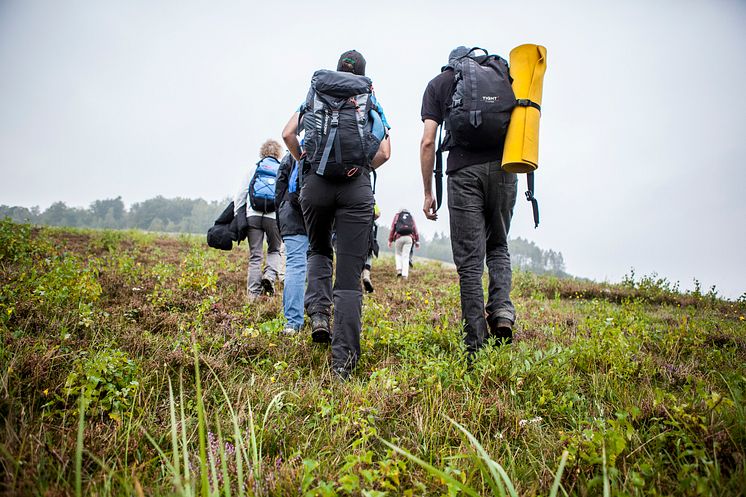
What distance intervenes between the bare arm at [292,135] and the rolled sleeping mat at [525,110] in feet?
6.03

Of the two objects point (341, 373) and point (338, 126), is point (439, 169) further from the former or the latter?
point (341, 373)

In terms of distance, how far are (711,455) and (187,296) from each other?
16.1ft

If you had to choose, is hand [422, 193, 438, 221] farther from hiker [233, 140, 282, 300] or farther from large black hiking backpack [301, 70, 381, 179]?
hiker [233, 140, 282, 300]

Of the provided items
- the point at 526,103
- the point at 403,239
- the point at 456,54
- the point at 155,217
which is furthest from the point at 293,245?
the point at 155,217

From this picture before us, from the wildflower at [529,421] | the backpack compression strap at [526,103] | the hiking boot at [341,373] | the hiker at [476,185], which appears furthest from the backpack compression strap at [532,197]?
the hiking boot at [341,373]

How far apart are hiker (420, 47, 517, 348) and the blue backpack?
2.82m

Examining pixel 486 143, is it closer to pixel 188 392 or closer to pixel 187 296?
pixel 188 392

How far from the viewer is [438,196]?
3.42 metres

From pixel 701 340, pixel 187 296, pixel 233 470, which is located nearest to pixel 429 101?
pixel 233 470

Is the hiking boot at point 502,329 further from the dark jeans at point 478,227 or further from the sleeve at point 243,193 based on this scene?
the sleeve at point 243,193

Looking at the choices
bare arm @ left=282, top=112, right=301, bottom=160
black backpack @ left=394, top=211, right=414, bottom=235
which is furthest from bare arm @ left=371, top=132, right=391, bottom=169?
black backpack @ left=394, top=211, right=414, bottom=235

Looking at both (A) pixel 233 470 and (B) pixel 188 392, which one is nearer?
(A) pixel 233 470

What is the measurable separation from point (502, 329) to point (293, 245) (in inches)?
89.9

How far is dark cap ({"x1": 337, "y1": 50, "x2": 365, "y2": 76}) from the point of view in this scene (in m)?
3.24
